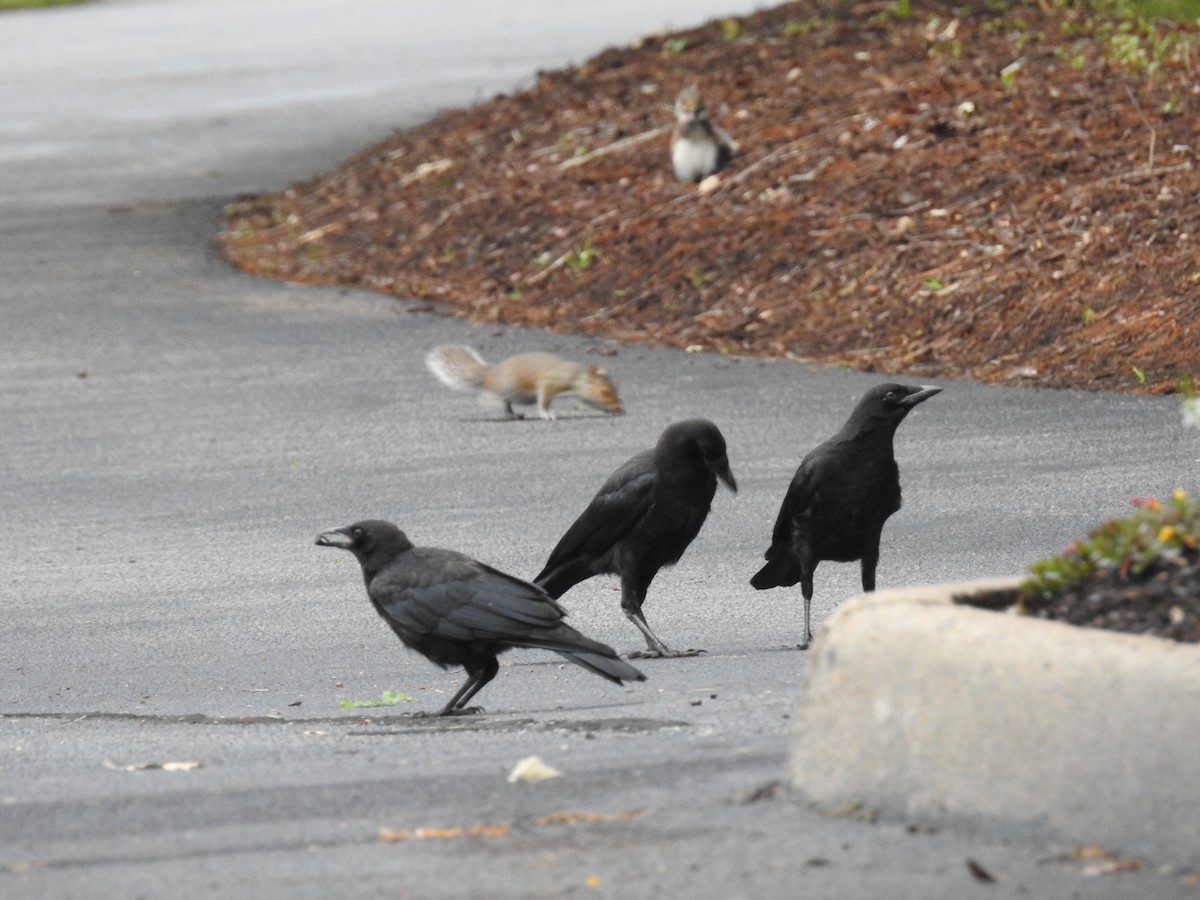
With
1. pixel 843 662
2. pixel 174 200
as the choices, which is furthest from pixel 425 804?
pixel 174 200

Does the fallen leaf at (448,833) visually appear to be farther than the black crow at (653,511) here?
No

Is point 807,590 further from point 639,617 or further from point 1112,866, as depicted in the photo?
point 1112,866

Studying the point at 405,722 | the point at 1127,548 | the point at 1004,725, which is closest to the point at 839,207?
the point at 405,722

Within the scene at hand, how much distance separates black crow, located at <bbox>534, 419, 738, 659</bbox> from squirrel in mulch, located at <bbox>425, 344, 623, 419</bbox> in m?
4.73

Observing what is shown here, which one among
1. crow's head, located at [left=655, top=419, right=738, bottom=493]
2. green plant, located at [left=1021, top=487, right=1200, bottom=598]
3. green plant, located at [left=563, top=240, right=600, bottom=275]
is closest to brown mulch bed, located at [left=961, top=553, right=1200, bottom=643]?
green plant, located at [left=1021, top=487, right=1200, bottom=598]

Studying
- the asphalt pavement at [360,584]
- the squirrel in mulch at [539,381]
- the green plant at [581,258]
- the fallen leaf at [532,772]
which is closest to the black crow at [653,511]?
the asphalt pavement at [360,584]

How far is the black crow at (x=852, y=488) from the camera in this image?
796cm

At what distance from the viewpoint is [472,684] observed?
24.0ft

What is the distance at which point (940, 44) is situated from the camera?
19.0m

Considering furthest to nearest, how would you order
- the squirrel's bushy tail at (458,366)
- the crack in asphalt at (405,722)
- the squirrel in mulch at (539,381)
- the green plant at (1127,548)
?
the squirrel's bushy tail at (458,366) → the squirrel in mulch at (539,381) → the crack in asphalt at (405,722) → the green plant at (1127,548)

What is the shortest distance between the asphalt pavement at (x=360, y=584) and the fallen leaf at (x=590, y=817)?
0.01 meters

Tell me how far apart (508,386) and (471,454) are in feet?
2.74

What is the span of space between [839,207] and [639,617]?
824cm

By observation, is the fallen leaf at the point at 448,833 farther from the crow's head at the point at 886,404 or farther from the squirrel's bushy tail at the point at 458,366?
the squirrel's bushy tail at the point at 458,366
